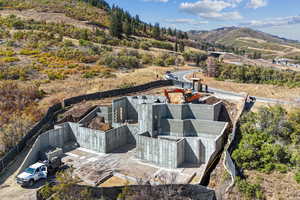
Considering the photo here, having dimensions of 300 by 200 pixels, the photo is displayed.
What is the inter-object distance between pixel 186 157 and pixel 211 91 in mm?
14910

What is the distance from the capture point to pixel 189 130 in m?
23.4

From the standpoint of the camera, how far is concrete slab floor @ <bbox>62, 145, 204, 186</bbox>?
56.0 ft

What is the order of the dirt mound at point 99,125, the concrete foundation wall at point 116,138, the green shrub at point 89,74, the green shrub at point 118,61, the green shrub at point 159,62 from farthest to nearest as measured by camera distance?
the green shrub at point 159,62 < the green shrub at point 118,61 < the green shrub at point 89,74 < the dirt mound at point 99,125 < the concrete foundation wall at point 116,138

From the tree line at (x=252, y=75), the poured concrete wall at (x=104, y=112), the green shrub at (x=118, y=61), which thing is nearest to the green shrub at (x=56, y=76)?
the green shrub at (x=118, y=61)

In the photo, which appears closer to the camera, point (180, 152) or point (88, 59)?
point (180, 152)

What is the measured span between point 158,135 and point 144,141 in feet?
10.9

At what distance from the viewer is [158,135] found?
2298 centimetres

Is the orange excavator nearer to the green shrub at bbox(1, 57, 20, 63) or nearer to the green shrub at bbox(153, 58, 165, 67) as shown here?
the green shrub at bbox(153, 58, 165, 67)

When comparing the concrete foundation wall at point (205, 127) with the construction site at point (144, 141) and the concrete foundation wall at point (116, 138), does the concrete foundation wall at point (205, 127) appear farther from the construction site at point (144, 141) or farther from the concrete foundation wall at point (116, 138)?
the concrete foundation wall at point (116, 138)

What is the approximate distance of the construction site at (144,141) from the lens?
1814 centimetres

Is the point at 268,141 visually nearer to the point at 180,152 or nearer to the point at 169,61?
the point at 180,152

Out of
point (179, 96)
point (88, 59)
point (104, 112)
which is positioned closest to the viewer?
point (179, 96)

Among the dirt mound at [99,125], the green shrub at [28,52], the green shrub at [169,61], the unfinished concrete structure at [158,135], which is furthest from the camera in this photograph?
the green shrub at [169,61]

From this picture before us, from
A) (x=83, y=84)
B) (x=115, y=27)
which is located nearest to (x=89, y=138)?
(x=83, y=84)
